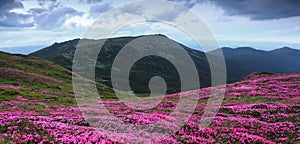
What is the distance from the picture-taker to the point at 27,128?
1401 centimetres

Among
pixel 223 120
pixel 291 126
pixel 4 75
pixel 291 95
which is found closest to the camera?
pixel 291 126

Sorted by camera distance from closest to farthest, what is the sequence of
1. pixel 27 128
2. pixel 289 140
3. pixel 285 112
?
1. pixel 27 128
2. pixel 289 140
3. pixel 285 112

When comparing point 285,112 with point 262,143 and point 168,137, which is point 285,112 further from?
point 168,137

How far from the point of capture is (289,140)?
645 inches

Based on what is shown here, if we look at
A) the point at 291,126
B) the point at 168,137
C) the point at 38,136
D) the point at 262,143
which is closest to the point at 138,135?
the point at 168,137

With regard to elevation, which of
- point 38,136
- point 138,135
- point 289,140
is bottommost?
point 289,140

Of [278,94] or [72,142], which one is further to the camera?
[278,94]

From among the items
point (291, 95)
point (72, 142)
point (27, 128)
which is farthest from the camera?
point (291, 95)

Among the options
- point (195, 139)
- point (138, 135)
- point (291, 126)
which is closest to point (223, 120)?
point (291, 126)

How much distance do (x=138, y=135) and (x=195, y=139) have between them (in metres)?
3.88

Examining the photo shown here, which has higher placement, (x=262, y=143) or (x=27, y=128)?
(x=27, y=128)

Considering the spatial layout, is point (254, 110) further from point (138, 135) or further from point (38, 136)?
point (38, 136)

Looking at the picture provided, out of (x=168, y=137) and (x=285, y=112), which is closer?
(x=168, y=137)

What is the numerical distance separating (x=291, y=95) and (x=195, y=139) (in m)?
25.5
